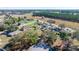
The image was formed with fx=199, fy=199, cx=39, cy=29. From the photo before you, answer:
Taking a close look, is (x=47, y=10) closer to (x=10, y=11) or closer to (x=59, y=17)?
(x=59, y=17)
